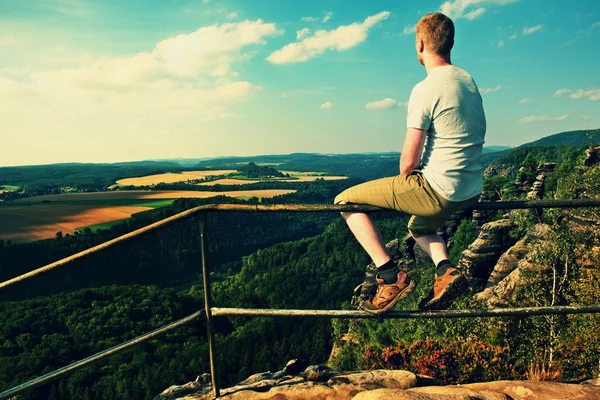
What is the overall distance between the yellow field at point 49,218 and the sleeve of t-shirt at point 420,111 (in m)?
115

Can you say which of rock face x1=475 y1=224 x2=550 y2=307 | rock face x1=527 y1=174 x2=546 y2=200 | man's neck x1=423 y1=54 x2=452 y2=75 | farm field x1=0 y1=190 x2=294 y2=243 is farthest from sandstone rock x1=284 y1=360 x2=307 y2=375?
farm field x1=0 y1=190 x2=294 y2=243

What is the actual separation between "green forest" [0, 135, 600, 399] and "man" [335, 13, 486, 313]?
2645mm

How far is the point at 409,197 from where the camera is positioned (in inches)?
129

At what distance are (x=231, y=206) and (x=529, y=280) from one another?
33.1m

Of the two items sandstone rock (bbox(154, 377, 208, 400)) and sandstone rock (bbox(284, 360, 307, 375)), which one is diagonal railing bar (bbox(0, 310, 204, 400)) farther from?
sandstone rock (bbox(284, 360, 307, 375))

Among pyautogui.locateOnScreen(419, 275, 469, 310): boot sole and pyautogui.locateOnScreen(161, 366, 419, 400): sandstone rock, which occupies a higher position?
pyautogui.locateOnScreen(419, 275, 469, 310): boot sole

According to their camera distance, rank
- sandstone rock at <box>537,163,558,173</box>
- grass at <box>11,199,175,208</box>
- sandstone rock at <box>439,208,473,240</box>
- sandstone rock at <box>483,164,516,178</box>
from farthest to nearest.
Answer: sandstone rock at <box>483,164,516,178</box> < grass at <box>11,199,175,208</box> < sandstone rock at <box>439,208,473,240</box> < sandstone rock at <box>537,163,558,173</box>

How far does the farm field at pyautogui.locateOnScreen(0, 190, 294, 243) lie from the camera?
106m

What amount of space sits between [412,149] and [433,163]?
21 cm

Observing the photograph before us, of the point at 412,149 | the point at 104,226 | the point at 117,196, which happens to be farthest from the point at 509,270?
the point at 117,196

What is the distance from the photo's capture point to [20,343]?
81.8m

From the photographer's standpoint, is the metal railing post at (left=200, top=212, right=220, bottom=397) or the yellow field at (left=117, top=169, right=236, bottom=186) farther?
the yellow field at (left=117, top=169, right=236, bottom=186)

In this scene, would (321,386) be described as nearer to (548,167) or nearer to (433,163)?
(433,163)

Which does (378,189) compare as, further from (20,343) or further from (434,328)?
(20,343)
